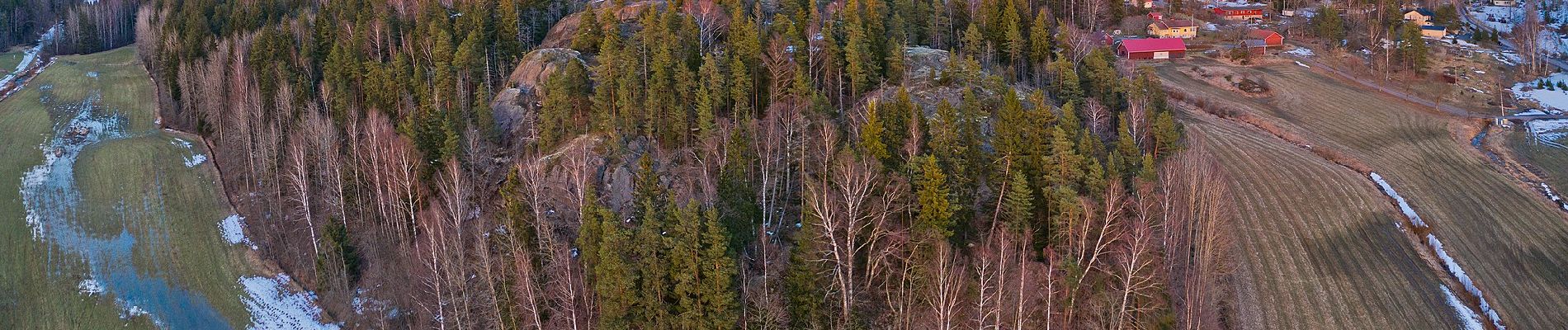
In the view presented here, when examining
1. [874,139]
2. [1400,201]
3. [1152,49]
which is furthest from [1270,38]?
[874,139]

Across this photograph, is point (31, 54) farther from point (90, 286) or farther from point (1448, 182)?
point (1448, 182)

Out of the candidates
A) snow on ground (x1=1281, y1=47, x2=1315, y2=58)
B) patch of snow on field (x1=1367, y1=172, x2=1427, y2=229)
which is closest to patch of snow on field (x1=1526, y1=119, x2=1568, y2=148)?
patch of snow on field (x1=1367, y1=172, x2=1427, y2=229)

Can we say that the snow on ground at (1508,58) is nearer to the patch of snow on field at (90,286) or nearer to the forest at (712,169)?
the forest at (712,169)

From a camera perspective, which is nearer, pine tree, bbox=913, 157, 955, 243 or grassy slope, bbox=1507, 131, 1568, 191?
pine tree, bbox=913, 157, 955, 243

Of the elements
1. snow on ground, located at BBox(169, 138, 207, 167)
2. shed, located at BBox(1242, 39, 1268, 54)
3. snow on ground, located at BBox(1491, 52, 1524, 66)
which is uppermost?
shed, located at BBox(1242, 39, 1268, 54)

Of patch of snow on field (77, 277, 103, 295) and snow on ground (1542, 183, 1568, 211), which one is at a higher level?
patch of snow on field (77, 277, 103, 295)

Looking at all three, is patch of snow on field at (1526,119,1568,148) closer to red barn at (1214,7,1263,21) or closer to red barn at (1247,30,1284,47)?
red barn at (1247,30,1284,47)
